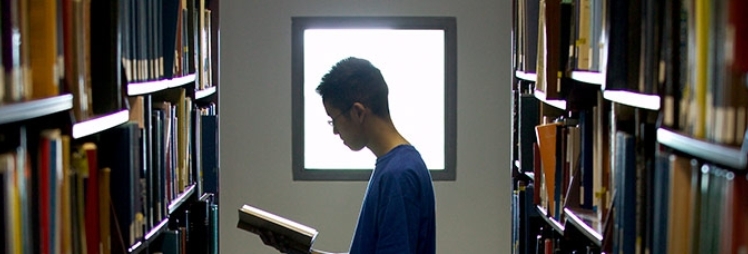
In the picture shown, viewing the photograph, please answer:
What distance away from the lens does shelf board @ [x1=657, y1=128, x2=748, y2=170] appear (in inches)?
47.9

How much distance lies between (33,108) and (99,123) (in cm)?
46

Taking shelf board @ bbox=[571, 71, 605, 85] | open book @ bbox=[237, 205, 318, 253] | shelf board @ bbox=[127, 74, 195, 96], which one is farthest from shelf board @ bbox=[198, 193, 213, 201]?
shelf board @ bbox=[571, 71, 605, 85]

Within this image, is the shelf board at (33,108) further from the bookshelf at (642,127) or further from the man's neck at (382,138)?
the man's neck at (382,138)

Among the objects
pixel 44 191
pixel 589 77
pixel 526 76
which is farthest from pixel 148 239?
pixel 526 76

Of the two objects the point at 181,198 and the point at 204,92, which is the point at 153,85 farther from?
the point at 204,92

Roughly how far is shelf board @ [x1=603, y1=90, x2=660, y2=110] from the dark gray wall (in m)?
3.20

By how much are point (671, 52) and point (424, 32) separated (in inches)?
143

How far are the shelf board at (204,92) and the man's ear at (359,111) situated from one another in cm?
98

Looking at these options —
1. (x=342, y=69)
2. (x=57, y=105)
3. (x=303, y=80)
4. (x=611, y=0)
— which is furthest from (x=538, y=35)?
(x=303, y=80)

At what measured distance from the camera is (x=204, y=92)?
3639 mm

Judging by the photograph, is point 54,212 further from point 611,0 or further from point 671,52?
point 611,0

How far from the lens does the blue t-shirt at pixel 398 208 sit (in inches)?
95.7

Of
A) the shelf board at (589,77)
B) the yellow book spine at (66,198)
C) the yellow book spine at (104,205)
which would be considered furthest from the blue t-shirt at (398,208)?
the yellow book spine at (66,198)

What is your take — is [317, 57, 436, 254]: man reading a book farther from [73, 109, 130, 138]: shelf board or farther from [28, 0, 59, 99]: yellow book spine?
[28, 0, 59, 99]: yellow book spine
